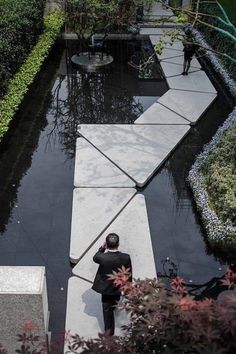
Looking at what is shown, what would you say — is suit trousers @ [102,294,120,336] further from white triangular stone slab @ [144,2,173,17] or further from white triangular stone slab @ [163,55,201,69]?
white triangular stone slab @ [144,2,173,17]

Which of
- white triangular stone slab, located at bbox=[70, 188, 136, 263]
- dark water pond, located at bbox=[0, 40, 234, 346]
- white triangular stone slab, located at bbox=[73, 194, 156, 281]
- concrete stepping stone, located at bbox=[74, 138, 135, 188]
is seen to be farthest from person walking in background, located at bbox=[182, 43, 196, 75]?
white triangular stone slab, located at bbox=[73, 194, 156, 281]

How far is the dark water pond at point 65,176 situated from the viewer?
24.3 ft

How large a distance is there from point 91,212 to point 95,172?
1257mm

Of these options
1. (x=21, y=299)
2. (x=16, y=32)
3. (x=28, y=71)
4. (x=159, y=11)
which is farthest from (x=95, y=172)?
(x=159, y=11)

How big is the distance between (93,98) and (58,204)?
4817 millimetres

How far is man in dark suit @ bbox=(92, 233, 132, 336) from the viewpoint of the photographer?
566 centimetres

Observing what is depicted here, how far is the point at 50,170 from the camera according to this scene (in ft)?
31.3

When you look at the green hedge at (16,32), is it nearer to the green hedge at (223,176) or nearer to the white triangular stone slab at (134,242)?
the white triangular stone slab at (134,242)

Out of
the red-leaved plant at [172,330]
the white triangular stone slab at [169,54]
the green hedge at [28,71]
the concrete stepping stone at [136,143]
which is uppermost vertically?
the red-leaved plant at [172,330]

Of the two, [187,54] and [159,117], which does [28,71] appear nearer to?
[159,117]

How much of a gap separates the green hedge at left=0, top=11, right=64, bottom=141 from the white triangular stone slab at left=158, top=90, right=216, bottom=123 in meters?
3.46

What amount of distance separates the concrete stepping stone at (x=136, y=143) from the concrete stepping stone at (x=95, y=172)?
0.47 feet

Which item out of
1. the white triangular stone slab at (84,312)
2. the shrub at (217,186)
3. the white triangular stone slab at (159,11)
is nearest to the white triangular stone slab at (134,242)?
the white triangular stone slab at (84,312)

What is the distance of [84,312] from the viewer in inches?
249
